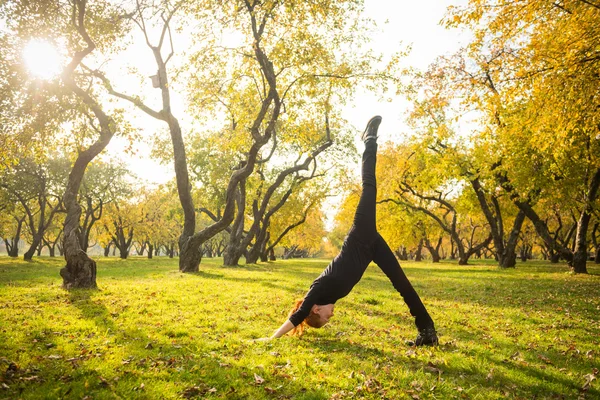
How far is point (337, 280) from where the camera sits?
23.8 ft

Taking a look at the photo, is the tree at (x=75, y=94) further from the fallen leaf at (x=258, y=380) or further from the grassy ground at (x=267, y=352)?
the fallen leaf at (x=258, y=380)

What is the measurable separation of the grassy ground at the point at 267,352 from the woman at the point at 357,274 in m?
0.55

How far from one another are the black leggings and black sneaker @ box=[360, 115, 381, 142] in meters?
0.52

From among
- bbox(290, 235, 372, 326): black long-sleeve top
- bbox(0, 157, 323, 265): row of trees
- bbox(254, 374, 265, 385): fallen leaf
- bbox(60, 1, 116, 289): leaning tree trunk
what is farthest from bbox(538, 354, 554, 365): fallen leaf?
bbox(0, 157, 323, 265): row of trees

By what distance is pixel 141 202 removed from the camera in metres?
60.5

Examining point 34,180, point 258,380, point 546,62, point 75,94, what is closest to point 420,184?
point 546,62

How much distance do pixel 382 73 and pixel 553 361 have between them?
59.7ft

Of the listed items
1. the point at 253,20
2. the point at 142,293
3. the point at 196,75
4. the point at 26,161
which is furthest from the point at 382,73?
the point at 26,161

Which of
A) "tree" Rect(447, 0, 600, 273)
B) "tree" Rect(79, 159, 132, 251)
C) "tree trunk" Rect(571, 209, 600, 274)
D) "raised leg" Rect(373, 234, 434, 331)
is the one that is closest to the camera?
"raised leg" Rect(373, 234, 434, 331)

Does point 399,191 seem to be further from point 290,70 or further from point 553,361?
point 553,361

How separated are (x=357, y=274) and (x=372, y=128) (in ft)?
10.9

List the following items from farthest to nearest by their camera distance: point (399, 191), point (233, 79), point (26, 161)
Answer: point (399, 191)
point (26, 161)
point (233, 79)

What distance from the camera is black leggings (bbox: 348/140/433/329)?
24.7 ft

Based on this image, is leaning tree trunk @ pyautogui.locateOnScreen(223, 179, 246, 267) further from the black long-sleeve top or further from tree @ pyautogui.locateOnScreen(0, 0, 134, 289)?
the black long-sleeve top
